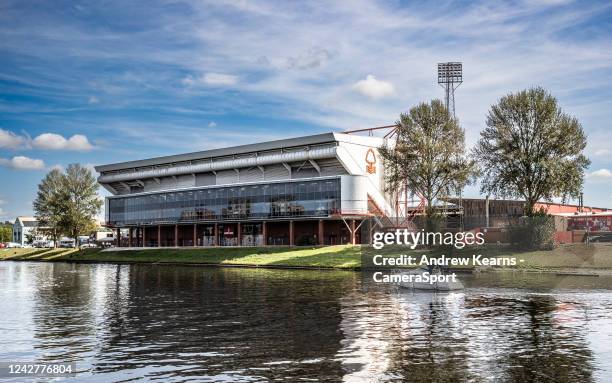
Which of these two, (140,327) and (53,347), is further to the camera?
(140,327)

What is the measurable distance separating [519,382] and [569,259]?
60.0 metres

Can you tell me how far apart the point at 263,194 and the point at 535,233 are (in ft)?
196

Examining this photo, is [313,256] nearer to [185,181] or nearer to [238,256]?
[238,256]

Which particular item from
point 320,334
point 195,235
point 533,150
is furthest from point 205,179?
point 320,334

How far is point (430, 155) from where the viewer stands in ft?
329

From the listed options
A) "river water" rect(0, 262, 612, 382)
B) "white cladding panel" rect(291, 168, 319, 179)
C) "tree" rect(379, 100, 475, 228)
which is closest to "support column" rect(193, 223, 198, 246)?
"white cladding panel" rect(291, 168, 319, 179)

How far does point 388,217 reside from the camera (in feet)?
403

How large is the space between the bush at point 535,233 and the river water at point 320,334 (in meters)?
27.4

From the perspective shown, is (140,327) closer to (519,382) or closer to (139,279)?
(519,382)

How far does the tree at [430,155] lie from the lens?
99.7m

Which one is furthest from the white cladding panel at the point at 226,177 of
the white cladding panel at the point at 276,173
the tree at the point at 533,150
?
the tree at the point at 533,150

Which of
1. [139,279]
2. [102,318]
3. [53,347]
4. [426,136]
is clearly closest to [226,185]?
[426,136]

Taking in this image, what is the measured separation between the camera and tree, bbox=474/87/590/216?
88750 mm

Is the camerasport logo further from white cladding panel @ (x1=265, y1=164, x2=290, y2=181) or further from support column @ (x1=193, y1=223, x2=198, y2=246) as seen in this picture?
support column @ (x1=193, y1=223, x2=198, y2=246)
